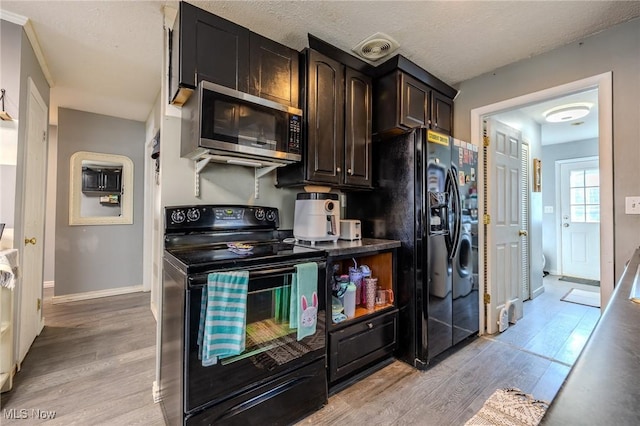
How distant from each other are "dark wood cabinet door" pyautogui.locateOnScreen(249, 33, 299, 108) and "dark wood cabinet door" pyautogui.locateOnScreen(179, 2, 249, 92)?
54mm

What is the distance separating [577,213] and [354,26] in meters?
5.61

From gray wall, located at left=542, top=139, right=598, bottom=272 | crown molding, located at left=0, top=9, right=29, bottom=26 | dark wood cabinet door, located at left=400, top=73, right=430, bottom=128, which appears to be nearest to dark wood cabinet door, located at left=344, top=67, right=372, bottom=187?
dark wood cabinet door, located at left=400, top=73, right=430, bottom=128

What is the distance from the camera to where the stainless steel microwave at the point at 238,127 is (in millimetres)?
1531

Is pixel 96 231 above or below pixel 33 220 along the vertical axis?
below

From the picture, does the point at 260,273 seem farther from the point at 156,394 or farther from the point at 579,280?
the point at 579,280

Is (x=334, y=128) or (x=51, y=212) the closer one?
(x=334, y=128)

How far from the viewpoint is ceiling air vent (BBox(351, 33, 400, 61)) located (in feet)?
7.06

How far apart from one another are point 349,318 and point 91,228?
12.4 feet

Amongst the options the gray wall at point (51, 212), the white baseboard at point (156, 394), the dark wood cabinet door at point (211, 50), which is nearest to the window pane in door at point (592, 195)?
the dark wood cabinet door at point (211, 50)

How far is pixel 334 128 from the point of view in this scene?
2.13 m

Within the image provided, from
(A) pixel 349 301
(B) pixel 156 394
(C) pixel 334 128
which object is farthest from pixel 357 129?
(B) pixel 156 394

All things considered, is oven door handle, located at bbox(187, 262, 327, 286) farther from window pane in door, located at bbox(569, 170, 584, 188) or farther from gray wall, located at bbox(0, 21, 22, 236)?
window pane in door, located at bbox(569, 170, 584, 188)

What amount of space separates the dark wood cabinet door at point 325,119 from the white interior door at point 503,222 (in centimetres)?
160

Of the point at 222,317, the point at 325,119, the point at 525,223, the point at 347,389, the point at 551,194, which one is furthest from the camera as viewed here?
the point at 551,194
